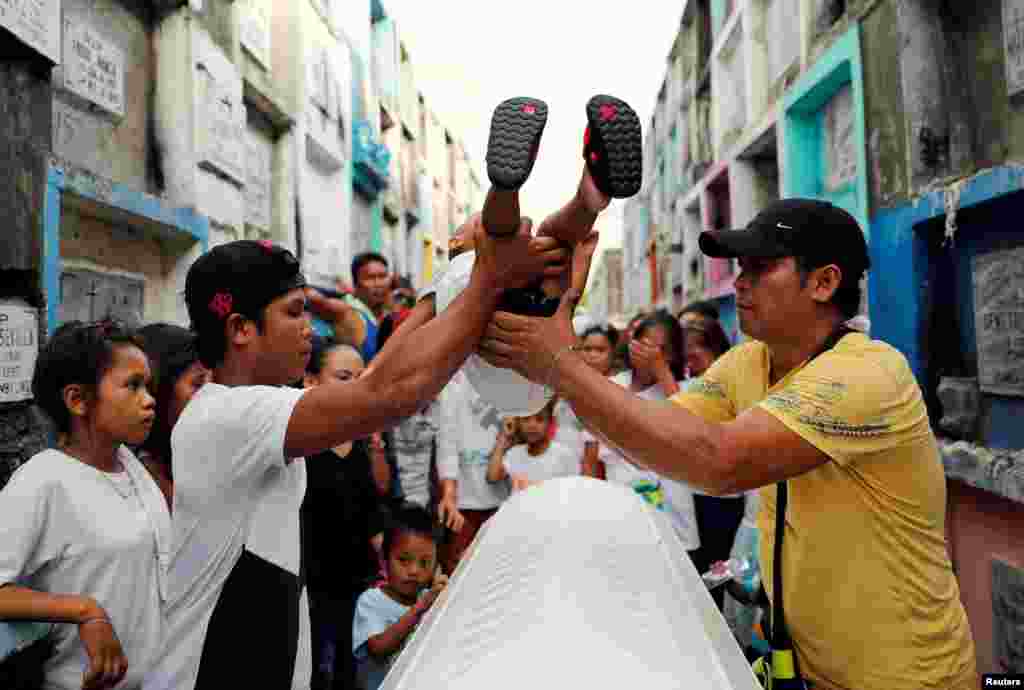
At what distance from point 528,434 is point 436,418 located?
2.00ft

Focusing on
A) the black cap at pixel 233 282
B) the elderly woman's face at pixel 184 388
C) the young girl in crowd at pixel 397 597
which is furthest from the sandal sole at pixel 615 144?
the young girl in crowd at pixel 397 597

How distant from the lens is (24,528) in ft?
5.67

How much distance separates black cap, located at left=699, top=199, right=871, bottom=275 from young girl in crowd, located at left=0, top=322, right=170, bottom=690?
64.9 inches

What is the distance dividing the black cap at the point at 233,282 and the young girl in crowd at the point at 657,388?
6.07ft

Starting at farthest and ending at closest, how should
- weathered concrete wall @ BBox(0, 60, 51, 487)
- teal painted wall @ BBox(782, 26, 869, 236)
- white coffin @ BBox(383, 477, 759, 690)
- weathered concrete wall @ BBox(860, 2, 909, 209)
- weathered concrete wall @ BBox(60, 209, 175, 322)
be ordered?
teal painted wall @ BBox(782, 26, 869, 236), weathered concrete wall @ BBox(860, 2, 909, 209), weathered concrete wall @ BBox(60, 209, 175, 322), weathered concrete wall @ BBox(0, 60, 51, 487), white coffin @ BBox(383, 477, 759, 690)

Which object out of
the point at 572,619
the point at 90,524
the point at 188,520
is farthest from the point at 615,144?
the point at 90,524

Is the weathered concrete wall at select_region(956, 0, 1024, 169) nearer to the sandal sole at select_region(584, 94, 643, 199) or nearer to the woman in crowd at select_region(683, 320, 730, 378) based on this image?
the woman in crowd at select_region(683, 320, 730, 378)

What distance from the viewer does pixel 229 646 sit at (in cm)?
153

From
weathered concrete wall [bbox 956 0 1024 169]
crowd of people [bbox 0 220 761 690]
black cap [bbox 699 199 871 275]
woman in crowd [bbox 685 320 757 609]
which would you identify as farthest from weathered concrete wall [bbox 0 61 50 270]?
weathered concrete wall [bbox 956 0 1024 169]

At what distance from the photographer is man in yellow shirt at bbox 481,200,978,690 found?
1532 millimetres

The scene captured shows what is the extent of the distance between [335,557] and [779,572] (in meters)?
1.94

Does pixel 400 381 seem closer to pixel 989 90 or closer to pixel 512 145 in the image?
pixel 512 145

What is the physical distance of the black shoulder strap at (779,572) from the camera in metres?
1.65

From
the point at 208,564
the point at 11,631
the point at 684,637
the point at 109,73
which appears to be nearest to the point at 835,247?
the point at 684,637
